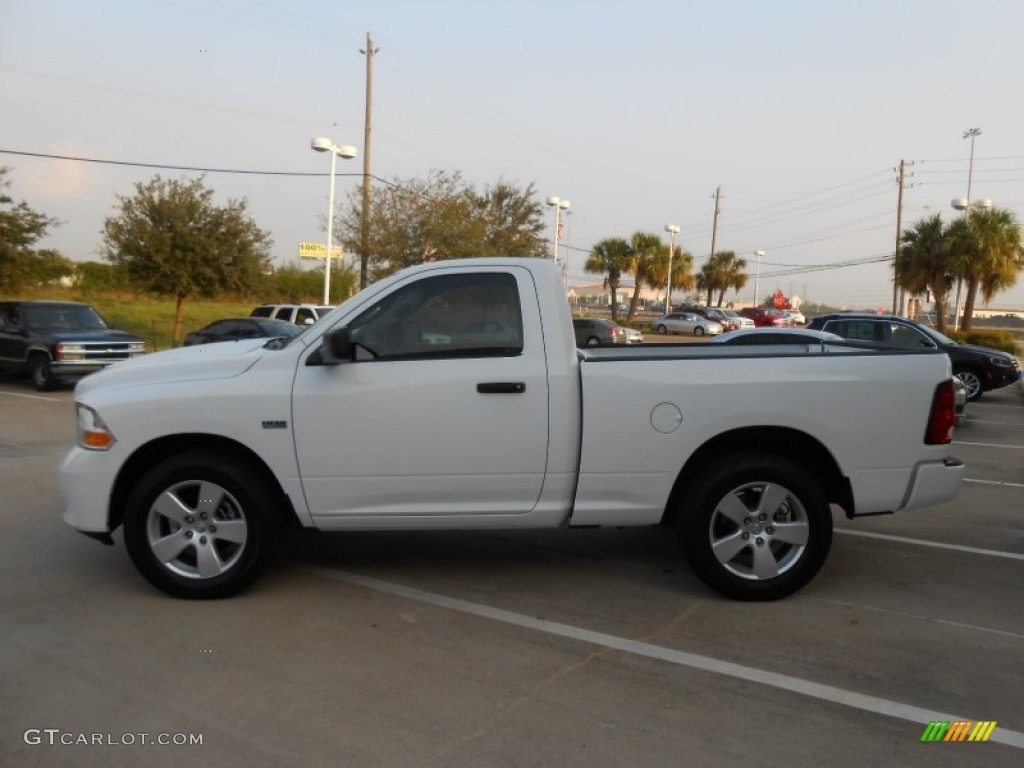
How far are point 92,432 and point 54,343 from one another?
12.4 meters

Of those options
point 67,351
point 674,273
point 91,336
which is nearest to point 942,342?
point 91,336

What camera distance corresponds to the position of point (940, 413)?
4902 mm

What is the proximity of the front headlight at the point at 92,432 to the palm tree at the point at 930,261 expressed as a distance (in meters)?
32.7

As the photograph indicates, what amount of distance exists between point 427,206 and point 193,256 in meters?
7.60

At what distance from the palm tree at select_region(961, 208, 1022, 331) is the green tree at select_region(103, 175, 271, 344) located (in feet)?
83.5

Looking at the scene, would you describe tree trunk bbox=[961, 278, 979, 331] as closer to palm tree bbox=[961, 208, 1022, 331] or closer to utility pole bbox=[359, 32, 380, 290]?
palm tree bbox=[961, 208, 1022, 331]

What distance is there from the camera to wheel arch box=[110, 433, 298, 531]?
4914 millimetres

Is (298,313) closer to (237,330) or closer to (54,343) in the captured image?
(237,330)

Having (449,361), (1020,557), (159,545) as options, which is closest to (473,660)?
(449,361)

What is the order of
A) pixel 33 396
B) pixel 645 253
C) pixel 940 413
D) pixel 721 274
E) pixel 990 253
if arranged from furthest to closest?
1. pixel 721 274
2. pixel 645 253
3. pixel 990 253
4. pixel 33 396
5. pixel 940 413

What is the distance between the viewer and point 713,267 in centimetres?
6756

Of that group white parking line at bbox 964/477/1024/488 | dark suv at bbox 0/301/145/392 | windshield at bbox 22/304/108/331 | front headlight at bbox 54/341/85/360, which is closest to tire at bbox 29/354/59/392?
dark suv at bbox 0/301/145/392

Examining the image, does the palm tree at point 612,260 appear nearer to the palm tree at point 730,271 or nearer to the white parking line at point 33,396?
the palm tree at point 730,271

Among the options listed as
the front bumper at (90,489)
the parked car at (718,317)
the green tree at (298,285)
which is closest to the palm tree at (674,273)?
the parked car at (718,317)
